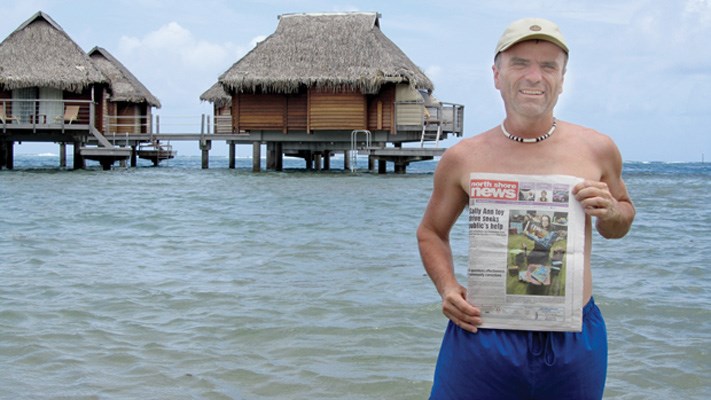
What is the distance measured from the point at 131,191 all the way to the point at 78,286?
13545 mm

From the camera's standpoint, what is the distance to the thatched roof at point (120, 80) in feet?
124

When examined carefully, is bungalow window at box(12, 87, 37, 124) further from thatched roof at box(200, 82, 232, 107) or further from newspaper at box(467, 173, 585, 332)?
newspaper at box(467, 173, 585, 332)

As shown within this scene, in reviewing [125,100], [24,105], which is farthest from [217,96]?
[24,105]

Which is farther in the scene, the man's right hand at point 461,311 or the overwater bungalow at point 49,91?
the overwater bungalow at point 49,91

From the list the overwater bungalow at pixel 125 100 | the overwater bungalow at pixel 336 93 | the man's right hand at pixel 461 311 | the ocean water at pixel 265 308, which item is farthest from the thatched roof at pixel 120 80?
the man's right hand at pixel 461 311

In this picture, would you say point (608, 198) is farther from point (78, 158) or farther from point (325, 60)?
point (78, 158)

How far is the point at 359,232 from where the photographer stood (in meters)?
12.2

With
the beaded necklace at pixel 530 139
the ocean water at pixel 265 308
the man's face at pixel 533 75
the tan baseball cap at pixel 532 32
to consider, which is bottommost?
the ocean water at pixel 265 308

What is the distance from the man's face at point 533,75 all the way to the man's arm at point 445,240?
0.24 metres

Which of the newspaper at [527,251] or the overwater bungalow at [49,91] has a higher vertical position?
the overwater bungalow at [49,91]

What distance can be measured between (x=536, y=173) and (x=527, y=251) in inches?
7.6

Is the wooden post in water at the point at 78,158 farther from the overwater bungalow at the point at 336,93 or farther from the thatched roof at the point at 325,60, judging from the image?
the thatched roof at the point at 325,60

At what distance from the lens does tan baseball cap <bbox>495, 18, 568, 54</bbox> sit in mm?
2303

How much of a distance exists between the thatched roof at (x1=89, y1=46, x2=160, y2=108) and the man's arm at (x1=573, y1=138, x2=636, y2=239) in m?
36.0
